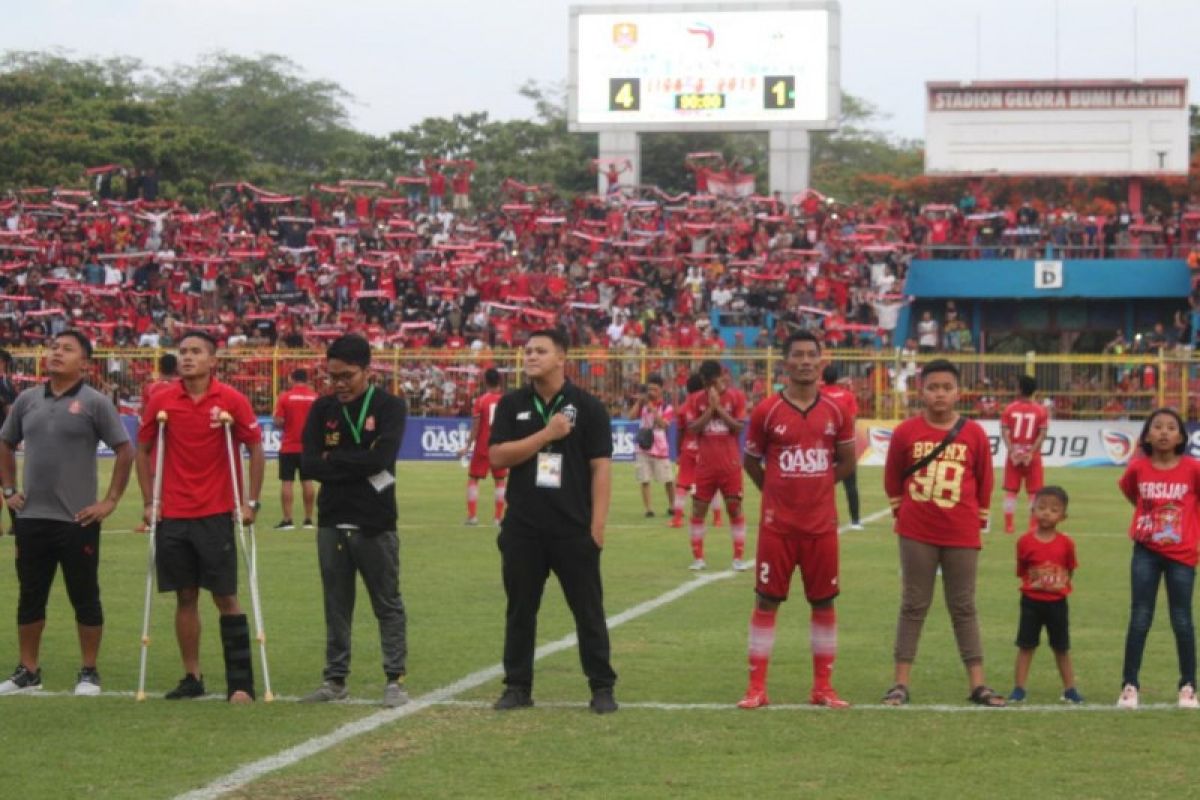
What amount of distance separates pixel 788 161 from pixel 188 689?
48084 mm

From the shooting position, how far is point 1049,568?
35.2ft

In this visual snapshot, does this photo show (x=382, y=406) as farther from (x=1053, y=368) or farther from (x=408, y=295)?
(x=408, y=295)

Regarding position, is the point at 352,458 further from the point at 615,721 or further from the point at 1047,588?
the point at 1047,588

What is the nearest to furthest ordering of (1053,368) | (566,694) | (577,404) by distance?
1. (577,404)
2. (566,694)
3. (1053,368)

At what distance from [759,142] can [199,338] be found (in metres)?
83.8

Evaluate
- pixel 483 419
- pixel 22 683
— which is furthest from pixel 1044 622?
pixel 483 419

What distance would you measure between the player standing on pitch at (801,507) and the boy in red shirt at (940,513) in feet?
1.39

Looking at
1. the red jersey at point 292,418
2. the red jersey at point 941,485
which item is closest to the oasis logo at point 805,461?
the red jersey at point 941,485

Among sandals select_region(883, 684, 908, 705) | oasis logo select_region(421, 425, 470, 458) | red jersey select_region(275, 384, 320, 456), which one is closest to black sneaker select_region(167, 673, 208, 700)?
sandals select_region(883, 684, 908, 705)

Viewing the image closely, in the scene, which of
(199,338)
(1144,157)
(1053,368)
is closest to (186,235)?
(1053,368)

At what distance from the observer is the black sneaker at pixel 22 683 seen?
1097cm

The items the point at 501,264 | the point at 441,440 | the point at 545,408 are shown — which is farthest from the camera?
the point at 501,264

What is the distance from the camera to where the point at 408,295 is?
49.8 meters

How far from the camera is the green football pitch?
8.35 meters
